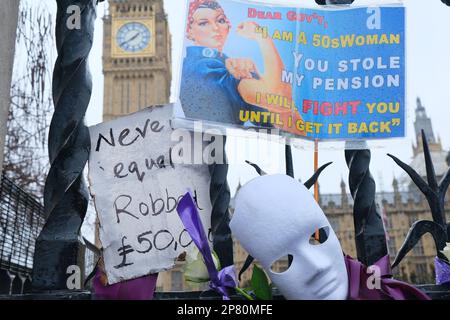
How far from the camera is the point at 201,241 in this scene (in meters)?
1.10

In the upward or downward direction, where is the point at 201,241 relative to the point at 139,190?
downward

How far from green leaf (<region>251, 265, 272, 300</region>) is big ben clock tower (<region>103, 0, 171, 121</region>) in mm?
48109

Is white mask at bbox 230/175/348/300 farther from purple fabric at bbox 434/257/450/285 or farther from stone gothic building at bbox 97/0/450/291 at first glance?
stone gothic building at bbox 97/0/450/291

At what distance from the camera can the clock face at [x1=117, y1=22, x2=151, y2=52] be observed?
48250 millimetres

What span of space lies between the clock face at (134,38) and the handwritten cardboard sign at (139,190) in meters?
49.4

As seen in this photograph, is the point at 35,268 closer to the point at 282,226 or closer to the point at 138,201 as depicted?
the point at 138,201

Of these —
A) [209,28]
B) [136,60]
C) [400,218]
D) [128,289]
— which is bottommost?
[400,218]

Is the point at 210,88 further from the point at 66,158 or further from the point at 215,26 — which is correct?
the point at 66,158

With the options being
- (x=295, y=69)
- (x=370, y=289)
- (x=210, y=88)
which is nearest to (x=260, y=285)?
(x=370, y=289)

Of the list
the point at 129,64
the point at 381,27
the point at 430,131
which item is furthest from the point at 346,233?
the point at 381,27

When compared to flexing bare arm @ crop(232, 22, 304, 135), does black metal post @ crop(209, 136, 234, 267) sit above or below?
below

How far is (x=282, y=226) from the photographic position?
1066 millimetres

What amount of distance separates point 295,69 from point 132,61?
5037cm

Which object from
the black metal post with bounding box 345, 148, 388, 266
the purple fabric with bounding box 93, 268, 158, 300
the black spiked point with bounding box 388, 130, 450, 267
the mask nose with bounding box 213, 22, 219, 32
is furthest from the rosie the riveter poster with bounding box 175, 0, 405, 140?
the purple fabric with bounding box 93, 268, 158, 300
